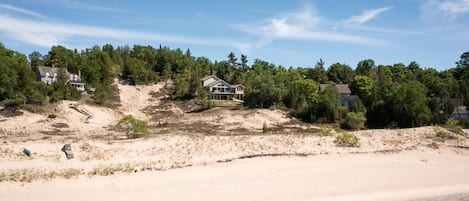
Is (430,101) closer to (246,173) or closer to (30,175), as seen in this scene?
(246,173)

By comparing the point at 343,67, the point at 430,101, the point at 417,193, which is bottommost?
the point at 417,193

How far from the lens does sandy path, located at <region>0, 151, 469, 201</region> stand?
15602mm

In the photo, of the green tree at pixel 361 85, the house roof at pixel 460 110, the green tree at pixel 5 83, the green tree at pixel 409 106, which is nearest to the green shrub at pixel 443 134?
the green tree at pixel 409 106

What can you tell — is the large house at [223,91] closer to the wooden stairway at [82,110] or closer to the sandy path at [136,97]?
the sandy path at [136,97]

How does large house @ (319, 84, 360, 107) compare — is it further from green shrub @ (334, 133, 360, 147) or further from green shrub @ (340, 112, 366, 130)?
green shrub @ (334, 133, 360, 147)

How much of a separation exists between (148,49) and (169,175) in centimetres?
9169

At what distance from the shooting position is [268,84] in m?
59.9

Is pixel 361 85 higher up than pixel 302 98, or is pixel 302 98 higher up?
pixel 361 85

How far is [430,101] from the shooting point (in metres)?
55.4

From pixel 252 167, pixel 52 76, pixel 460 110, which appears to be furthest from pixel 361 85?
pixel 252 167

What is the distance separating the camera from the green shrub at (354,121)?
48.0 m

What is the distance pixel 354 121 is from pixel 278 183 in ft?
109

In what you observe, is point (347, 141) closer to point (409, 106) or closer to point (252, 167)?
point (252, 167)

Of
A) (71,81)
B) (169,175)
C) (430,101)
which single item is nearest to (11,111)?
(71,81)
